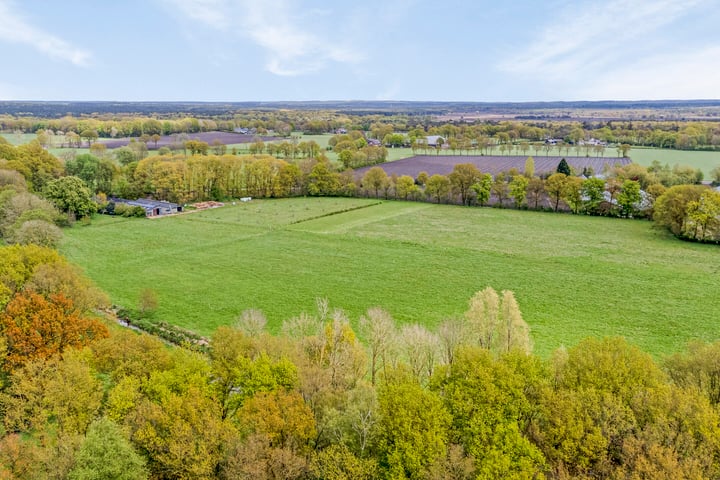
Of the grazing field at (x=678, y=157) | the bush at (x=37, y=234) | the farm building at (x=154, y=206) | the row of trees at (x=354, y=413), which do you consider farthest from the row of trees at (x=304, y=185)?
the row of trees at (x=354, y=413)

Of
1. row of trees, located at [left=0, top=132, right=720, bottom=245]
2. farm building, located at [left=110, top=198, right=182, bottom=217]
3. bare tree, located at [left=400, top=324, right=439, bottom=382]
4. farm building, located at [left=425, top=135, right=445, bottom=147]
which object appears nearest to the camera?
bare tree, located at [left=400, top=324, right=439, bottom=382]

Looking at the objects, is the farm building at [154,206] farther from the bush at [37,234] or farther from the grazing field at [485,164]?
the grazing field at [485,164]

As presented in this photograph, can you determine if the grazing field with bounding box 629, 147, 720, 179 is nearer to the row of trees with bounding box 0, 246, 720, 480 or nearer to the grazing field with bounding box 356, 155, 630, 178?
the grazing field with bounding box 356, 155, 630, 178

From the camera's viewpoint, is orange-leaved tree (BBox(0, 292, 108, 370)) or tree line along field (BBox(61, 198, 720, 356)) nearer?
orange-leaved tree (BBox(0, 292, 108, 370))

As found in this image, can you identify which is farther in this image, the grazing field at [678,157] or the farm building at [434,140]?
the farm building at [434,140]

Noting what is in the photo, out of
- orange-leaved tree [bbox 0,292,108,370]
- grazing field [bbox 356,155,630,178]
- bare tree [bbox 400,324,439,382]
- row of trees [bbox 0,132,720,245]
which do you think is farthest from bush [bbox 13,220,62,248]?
grazing field [bbox 356,155,630,178]

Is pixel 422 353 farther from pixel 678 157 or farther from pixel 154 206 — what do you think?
pixel 678 157
